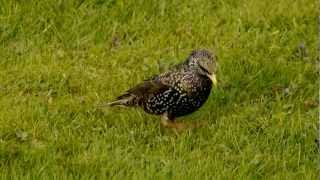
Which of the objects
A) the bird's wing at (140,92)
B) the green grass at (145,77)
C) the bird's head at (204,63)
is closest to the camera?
the green grass at (145,77)

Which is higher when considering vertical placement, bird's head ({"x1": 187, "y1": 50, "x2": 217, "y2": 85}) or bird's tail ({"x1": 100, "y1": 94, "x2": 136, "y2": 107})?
bird's head ({"x1": 187, "y1": 50, "x2": 217, "y2": 85})

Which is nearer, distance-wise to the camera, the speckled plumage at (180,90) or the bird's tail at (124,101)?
the speckled plumage at (180,90)

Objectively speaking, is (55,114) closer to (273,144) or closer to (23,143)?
(23,143)

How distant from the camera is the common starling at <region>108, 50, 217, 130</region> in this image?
758cm

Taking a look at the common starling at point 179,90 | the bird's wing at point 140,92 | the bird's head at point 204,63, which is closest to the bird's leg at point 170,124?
the common starling at point 179,90

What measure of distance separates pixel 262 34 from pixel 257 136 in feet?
7.60

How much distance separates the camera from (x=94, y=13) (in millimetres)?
9945

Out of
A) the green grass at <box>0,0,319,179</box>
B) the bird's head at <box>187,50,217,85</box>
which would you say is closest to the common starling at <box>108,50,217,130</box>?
the bird's head at <box>187,50,217,85</box>

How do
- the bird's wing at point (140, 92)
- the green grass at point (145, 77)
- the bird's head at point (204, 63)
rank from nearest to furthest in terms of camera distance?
1. the green grass at point (145, 77)
2. the bird's head at point (204, 63)
3. the bird's wing at point (140, 92)

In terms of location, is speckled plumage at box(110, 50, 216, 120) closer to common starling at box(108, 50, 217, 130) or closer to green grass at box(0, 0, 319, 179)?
common starling at box(108, 50, 217, 130)

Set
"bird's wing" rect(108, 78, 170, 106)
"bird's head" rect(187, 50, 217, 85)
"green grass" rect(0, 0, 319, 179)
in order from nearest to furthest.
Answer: "green grass" rect(0, 0, 319, 179) → "bird's head" rect(187, 50, 217, 85) → "bird's wing" rect(108, 78, 170, 106)

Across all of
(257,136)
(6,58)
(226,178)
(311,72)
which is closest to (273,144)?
(257,136)

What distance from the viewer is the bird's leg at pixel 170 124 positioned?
765 centimetres

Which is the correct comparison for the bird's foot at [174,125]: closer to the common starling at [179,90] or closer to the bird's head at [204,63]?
the common starling at [179,90]
